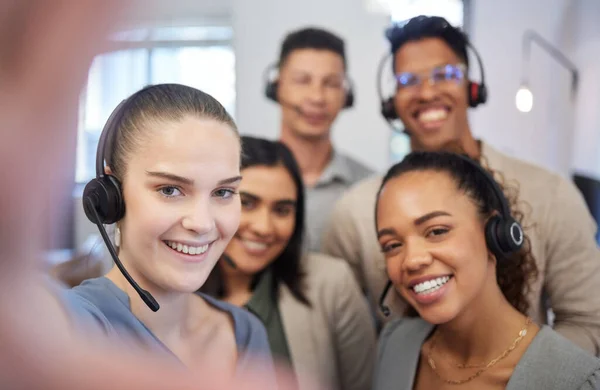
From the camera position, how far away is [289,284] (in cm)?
129

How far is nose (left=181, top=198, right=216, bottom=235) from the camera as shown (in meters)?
0.56

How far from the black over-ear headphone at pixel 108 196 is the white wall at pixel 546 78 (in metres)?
1.06

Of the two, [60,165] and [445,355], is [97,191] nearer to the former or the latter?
[60,165]

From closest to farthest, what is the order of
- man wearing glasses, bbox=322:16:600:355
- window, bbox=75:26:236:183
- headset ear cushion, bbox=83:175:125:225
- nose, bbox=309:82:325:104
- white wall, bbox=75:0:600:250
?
window, bbox=75:26:236:183, headset ear cushion, bbox=83:175:125:225, man wearing glasses, bbox=322:16:600:355, white wall, bbox=75:0:600:250, nose, bbox=309:82:325:104

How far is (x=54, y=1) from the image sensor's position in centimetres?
19

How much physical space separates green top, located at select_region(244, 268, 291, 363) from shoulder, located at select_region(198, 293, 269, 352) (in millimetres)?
300

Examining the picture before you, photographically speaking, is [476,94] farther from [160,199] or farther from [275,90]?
[160,199]

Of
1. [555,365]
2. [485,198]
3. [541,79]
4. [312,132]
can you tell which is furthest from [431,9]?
[555,365]

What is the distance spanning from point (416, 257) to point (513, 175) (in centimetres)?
45

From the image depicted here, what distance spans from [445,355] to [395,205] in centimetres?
28

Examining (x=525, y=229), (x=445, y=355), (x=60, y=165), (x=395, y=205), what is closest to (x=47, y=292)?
(x=60, y=165)

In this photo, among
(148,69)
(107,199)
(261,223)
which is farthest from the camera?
(261,223)

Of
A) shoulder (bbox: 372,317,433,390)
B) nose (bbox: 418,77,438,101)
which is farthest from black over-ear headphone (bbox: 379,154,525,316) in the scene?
nose (bbox: 418,77,438,101)

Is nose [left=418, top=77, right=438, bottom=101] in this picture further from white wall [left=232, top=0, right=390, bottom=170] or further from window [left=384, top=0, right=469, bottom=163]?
white wall [left=232, top=0, right=390, bottom=170]
